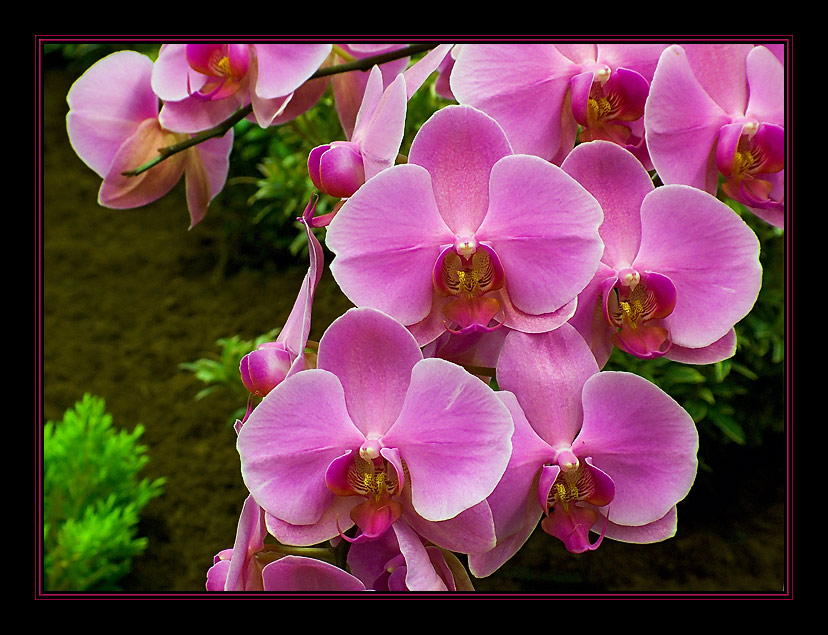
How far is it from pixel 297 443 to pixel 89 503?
81cm

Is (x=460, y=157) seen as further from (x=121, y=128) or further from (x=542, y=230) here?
(x=121, y=128)

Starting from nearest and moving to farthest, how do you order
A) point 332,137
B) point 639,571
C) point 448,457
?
Result: point 448,457 → point 639,571 → point 332,137

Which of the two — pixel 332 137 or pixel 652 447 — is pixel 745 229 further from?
pixel 332 137

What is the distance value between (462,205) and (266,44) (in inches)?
7.1

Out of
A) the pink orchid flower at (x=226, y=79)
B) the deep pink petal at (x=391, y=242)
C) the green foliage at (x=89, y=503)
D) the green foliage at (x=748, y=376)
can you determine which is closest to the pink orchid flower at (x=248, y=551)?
the deep pink petal at (x=391, y=242)

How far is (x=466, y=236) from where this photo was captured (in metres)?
0.35

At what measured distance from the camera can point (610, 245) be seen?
366 mm

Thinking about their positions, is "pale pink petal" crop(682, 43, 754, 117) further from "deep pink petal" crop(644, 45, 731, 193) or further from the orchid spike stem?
the orchid spike stem

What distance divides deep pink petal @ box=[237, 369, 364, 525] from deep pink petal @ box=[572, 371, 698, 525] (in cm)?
12

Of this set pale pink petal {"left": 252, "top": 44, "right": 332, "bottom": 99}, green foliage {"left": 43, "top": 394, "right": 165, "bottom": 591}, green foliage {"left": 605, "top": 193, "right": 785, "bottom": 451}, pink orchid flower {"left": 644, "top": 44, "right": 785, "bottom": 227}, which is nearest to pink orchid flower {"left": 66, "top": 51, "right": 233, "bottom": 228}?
pale pink petal {"left": 252, "top": 44, "right": 332, "bottom": 99}

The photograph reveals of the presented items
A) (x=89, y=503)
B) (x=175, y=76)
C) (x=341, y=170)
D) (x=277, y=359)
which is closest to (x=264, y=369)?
(x=277, y=359)

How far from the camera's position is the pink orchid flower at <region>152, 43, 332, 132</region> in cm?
44

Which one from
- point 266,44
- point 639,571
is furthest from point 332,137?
point 639,571

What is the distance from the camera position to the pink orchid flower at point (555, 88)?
38cm
